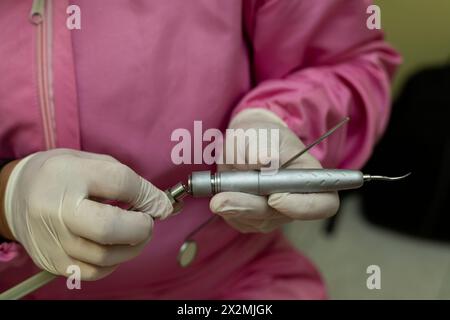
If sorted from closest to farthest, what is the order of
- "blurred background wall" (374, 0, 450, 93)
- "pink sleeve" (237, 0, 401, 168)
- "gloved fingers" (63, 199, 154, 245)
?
"gloved fingers" (63, 199, 154, 245) → "pink sleeve" (237, 0, 401, 168) → "blurred background wall" (374, 0, 450, 93)

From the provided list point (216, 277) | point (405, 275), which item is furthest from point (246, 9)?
point (405, 275)

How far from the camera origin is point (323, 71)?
573mm

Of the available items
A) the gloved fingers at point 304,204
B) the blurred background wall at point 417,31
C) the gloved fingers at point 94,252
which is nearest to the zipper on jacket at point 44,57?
the gloved fingers at point 94,252

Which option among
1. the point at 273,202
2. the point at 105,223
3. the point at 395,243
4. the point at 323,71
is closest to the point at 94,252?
the point at 105,223

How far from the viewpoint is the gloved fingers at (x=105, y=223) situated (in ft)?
1.33

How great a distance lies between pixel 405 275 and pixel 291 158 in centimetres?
42

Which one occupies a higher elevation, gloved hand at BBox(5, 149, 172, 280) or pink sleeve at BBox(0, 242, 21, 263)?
gloved hand at BBox(5, 149, 172, 280)

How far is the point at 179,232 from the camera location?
54 cm

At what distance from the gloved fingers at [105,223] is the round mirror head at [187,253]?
120mm

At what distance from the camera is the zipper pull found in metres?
0.43

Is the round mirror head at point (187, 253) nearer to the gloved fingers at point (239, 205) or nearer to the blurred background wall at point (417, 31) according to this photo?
the gloved fingers at point (239, 205)

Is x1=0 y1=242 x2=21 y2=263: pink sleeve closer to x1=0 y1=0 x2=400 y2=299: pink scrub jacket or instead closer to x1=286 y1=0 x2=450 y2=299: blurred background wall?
x1=0 y1=0 x2=400 y2=299: pink scrub jacket

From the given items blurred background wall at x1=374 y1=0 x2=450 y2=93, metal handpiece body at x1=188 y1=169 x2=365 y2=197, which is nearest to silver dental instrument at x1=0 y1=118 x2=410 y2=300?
metal handpiece body at x1=188 y1=169 x2=365 y2=197

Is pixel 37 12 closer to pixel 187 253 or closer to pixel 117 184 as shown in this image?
pixel 117 184
